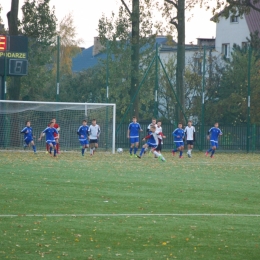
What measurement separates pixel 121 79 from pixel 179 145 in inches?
341

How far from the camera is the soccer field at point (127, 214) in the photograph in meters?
9.52

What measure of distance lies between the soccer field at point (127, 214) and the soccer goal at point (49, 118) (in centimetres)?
1239

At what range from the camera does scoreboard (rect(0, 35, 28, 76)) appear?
109ft

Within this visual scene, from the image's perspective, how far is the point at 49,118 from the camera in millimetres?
35625

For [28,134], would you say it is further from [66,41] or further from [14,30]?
[66,41]

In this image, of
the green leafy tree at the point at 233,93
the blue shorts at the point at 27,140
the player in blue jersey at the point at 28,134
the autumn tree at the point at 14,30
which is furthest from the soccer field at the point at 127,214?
the green leafy tree at the point at 233,93

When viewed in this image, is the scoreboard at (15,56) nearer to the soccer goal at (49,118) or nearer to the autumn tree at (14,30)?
the soccer goal at (49,118)

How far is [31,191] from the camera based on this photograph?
15984mm

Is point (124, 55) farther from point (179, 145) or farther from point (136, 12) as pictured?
point (179, 145)

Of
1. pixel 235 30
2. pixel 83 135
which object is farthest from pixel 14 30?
pixel 235 30

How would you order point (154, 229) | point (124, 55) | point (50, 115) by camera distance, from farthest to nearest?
point (124, 55)
point (50, 115)
point (154, 229)

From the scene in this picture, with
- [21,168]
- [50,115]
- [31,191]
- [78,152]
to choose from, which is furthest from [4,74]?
[31,191]

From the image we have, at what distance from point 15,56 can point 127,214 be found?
2214cm

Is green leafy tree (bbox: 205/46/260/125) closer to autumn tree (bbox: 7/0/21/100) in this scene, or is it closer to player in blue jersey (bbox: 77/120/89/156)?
autumn tree (bbox: 7/0/21/100)
